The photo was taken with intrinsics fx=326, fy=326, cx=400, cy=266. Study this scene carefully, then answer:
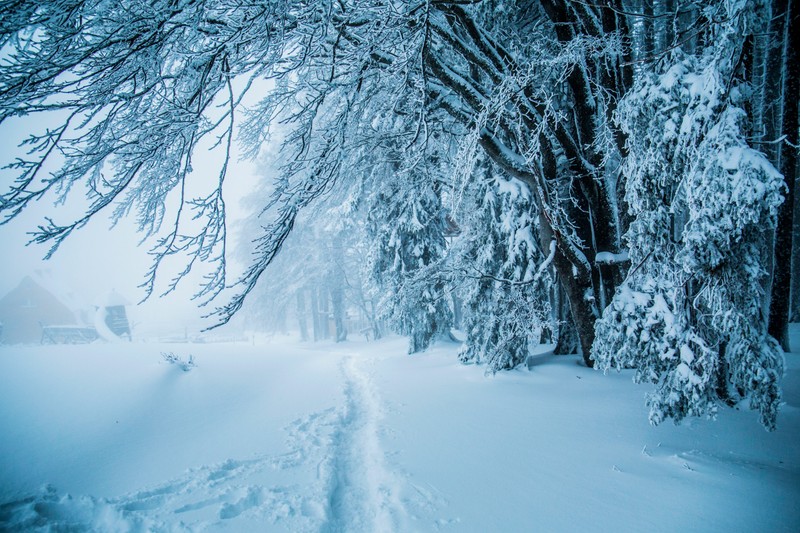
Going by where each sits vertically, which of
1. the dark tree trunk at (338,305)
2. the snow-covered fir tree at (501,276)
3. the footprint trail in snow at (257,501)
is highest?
the snow-covered fir tree at (501,276)

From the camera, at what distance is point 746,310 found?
9.53ft

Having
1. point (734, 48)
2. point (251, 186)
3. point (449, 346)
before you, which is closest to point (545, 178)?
point (734, 48)

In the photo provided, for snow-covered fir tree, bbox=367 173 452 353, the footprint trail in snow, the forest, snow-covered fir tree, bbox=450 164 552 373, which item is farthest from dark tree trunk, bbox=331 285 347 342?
the footprint trail in snow

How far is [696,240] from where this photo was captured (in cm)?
282

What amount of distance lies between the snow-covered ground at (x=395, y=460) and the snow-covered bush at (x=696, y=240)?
29.6 inches

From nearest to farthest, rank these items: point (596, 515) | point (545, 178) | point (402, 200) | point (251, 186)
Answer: point (596, 515), point (545, 178), point (402, 200), point (251, 186)

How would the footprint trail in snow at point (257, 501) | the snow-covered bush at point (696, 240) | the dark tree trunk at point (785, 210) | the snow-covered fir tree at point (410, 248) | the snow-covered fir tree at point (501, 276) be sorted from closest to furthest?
1. the snow-covered bush at point (696, 240)
2. the footprint trail in snow at point (257, 501)
3. the dark tree trunk at point (785, 210)
4. the snow-covered fir tree at point (501, 276)
5. the snow-covered fir tree at point (410, 248)

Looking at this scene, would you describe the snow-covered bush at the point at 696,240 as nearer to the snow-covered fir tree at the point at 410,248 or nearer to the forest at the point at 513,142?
the forest at the point at 513,142

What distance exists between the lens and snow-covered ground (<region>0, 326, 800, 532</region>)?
8.92ft

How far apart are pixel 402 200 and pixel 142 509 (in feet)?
32.0

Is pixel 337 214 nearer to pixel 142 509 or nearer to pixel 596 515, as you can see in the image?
pixel 142 509

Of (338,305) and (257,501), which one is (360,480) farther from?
(338,305)

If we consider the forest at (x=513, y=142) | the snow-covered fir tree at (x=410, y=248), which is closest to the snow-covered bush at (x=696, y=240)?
the forest at (x=513, y=142)

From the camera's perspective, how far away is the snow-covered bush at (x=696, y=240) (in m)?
2.64
